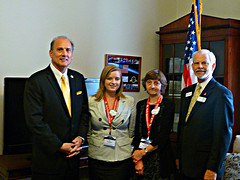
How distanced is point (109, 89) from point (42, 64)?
116 cm

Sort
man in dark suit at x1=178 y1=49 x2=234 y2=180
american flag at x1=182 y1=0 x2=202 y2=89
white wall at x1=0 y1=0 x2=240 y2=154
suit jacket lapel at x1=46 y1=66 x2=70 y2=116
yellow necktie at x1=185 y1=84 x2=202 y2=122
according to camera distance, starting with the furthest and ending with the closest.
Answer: american flag at x1=182 y1=0 x2=202 y2=89, white wall at x1=0 y1=0 x2=240 y2=154, yellow necktie at x1=185 y1=84 x2=202 y2=122, suit jacket lapel at x1=46 y1=66 x2=70 y2=116, man in dark suit at x1=178 y1=49 x2=234 y2=180

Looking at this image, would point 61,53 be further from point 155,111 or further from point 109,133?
point 155,111

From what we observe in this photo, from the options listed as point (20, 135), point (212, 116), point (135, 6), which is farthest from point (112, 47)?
point (212, 116)

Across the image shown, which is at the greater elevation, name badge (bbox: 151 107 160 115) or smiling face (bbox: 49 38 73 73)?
smiling face (bbox: 49 38 73 73)

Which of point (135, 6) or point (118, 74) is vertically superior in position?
point (135, 6)

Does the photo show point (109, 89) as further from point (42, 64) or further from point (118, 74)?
point (42, 64)

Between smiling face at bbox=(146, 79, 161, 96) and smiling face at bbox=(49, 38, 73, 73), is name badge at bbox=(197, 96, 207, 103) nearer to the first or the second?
smiling face at bbox=(146, 79, 161, 96)

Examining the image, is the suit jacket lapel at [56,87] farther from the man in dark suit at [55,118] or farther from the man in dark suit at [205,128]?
the man in dark suit at [205,128]

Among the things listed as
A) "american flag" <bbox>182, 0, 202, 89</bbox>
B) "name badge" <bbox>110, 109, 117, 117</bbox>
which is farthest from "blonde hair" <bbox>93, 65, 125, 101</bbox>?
"american flag" <bbox>182, 0, 202, 89</bbox>

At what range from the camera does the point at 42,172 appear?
2516 mm

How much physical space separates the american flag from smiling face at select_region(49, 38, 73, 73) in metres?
1.73

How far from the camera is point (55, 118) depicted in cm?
253

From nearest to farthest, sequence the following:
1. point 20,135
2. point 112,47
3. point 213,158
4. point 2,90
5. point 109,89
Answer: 1. point 213,158
2. point 109,89
3. point 20,135
4. point 2,90
5. point 112,47

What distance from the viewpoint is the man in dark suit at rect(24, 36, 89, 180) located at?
8.07 ft
